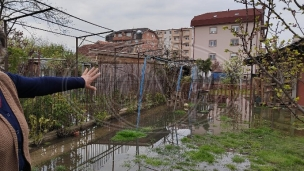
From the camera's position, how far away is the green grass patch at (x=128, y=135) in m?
5.27

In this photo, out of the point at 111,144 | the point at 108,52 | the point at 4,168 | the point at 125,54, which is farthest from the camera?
the point at 125,54

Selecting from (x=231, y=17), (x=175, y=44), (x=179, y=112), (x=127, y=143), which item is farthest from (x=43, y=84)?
(x=175, y=44)

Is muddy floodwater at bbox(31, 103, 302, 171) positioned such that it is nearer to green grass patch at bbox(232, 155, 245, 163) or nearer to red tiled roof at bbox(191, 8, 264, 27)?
green grass patch at bbox(232, 155, 245, 163)

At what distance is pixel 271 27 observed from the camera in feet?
6.92

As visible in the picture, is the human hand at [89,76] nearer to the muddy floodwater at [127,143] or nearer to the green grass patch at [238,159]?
the muddy floodwater at [127,143]

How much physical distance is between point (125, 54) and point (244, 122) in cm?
519

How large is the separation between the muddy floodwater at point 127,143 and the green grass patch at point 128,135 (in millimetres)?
144

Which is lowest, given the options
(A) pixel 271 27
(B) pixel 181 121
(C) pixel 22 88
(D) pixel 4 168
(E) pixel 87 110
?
(B) pixel 181 121

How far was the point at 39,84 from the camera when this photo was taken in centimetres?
137

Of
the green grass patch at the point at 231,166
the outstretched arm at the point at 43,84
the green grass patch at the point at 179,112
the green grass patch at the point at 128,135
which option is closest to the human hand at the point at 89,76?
the outstretched arm at the point at 43,84

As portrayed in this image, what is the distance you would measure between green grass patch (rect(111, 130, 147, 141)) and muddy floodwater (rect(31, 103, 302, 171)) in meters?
0.14

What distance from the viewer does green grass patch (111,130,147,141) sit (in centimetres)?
527

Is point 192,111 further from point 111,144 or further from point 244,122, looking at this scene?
point 111,144

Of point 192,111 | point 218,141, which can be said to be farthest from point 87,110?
point 192,111
